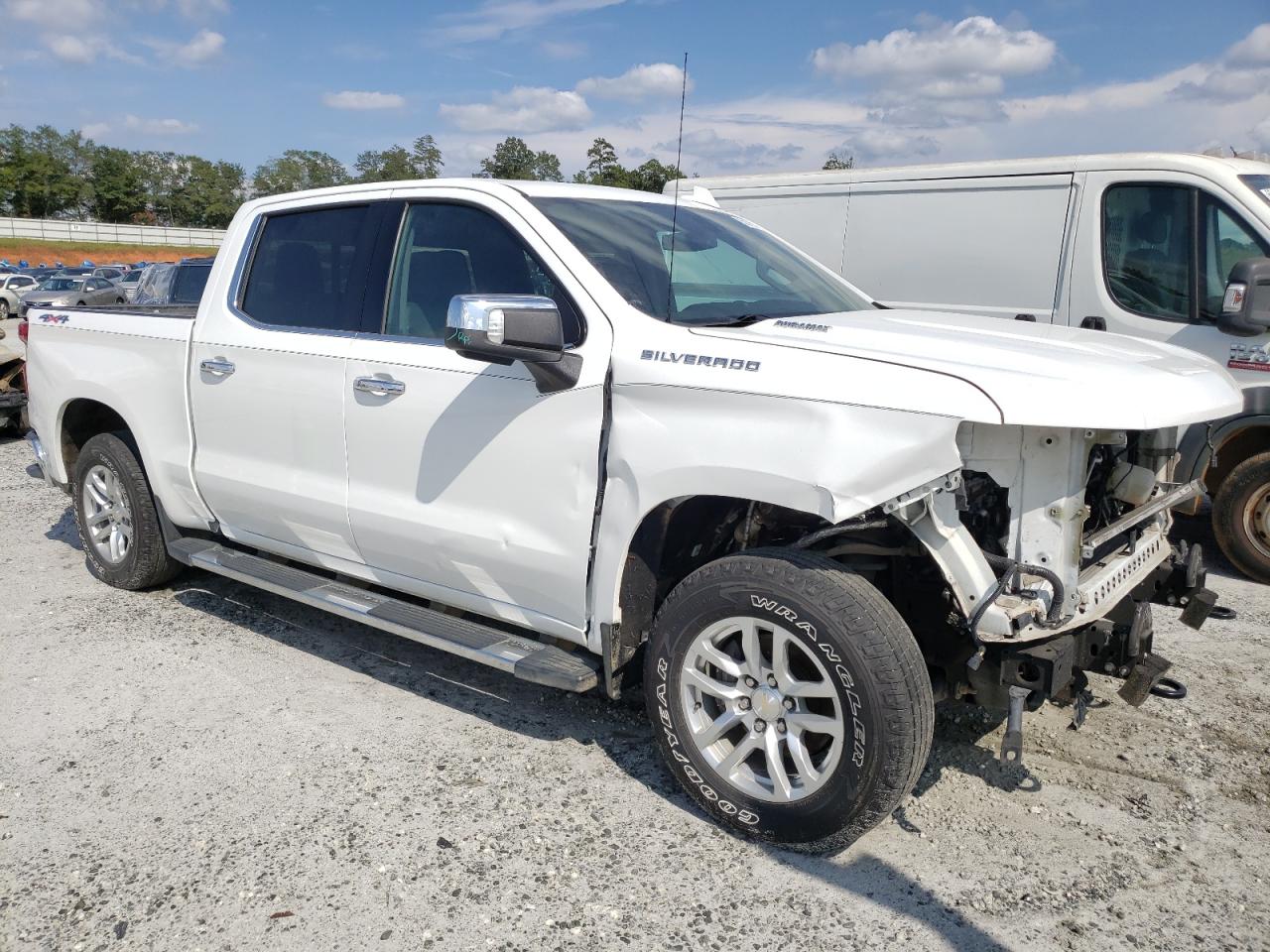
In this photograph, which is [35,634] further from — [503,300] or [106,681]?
[503,300]

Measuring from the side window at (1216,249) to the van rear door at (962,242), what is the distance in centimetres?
83

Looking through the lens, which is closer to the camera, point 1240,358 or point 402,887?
point 402,887

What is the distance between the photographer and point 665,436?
3.05m

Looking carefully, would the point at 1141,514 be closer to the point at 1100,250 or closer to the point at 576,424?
the point at 576,424

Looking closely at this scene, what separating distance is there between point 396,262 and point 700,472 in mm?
1715

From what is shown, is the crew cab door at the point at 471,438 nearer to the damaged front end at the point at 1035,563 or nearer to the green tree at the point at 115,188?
the damaged front end at the point at 1035,563

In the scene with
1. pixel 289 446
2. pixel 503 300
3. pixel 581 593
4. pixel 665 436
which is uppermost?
pixel 503 300

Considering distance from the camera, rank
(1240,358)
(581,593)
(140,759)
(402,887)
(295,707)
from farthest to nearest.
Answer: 1. (1240,358)
2. (295,707)
3. (140,759)
4. (581,593)
5. (402,887)

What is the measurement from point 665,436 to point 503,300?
64 cm

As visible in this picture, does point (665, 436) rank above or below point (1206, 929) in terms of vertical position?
above

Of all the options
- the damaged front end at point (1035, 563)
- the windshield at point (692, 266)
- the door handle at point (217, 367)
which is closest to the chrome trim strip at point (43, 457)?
the door handle at point (217, 367)

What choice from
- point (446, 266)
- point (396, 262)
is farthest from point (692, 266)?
point (396, 262)

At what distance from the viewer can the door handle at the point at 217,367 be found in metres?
4.41

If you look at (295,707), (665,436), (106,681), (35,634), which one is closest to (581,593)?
(665,436)
